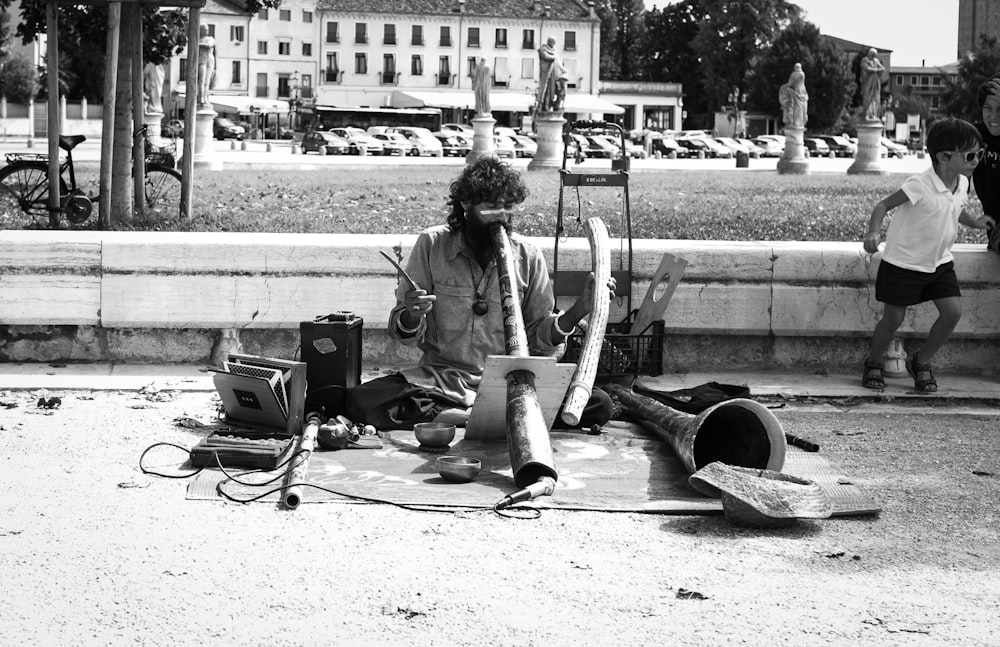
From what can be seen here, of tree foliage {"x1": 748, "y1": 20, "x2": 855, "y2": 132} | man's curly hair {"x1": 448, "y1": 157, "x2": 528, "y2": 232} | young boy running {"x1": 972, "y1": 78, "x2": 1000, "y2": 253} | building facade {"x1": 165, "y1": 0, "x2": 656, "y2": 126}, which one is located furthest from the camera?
building facade {"x1": 165, "y1": 0, "x2": 656, "y2": 126}

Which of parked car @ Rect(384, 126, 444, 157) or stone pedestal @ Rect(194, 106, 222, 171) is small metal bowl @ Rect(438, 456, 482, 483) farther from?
parked car @ Rect(384, 126, 444, 157)

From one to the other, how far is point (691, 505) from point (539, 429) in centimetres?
70

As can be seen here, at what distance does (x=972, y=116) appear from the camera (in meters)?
60.9

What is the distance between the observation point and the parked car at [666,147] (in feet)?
194

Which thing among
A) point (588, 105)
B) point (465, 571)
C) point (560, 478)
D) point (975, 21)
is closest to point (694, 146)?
point (588, 105)

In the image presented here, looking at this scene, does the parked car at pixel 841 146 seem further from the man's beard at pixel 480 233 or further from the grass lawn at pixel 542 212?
the man's beard at pixel 480 233

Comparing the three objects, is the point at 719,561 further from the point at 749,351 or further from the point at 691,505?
the point at 749,351

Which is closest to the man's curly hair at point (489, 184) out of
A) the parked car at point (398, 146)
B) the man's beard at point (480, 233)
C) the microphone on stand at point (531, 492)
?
the man's beard at point (480, 233)

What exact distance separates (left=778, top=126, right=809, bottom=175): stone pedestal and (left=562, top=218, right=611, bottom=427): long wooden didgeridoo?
28.1m

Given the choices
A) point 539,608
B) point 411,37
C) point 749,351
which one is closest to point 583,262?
point 749,351

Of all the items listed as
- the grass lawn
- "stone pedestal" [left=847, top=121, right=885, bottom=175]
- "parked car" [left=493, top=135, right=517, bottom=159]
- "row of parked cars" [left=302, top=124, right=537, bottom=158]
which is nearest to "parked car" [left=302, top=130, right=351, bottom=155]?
"row of parked cars" [left=302, top=124, right=537, bottom=158]

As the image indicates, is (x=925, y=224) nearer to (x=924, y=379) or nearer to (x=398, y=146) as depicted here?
(x=924, y=379)

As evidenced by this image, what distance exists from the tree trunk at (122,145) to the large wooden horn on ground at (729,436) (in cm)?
543

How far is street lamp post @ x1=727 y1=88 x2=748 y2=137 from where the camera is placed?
8231 centimetres
